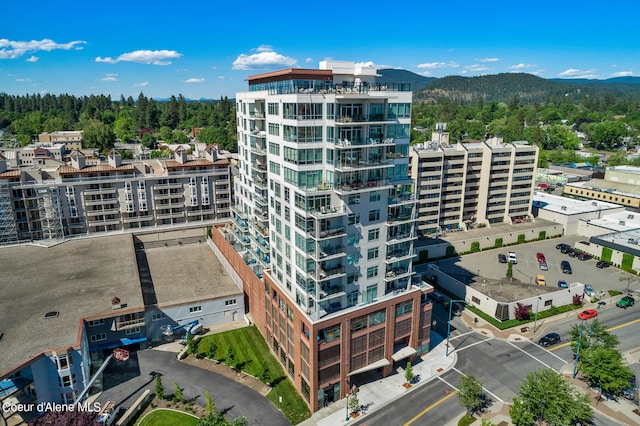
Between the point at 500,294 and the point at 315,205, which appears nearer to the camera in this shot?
the point at 315,205

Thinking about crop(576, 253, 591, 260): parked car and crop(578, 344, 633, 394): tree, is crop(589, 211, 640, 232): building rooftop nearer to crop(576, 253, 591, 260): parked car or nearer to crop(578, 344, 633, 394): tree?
crop(576, 253, 591, 260): parked car

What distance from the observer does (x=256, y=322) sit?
223 feet

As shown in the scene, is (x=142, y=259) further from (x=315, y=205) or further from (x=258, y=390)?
(x=315, y=205)

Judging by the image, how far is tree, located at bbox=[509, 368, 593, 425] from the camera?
43.9 m

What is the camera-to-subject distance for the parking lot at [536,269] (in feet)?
272

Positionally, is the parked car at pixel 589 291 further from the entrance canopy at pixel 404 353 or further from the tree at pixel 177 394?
the tree at pixel 177 394

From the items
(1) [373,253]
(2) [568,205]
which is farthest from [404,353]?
(2) [568,205]

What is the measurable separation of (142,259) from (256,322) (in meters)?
32.0

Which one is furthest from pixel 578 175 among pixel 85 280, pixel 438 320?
pixel 85 280

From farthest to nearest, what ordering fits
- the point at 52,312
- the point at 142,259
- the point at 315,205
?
the point at 142,259
the point at 52,312
the point at 315,205

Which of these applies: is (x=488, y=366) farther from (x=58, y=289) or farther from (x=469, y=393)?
(x=58, y=289)

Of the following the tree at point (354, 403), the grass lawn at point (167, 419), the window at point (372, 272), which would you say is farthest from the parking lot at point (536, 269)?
the grass lawn at point (167, 419)

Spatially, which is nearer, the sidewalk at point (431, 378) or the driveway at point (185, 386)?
the sidewalk at point (431, 378)

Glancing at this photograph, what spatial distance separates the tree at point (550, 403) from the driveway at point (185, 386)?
87.8 feet
